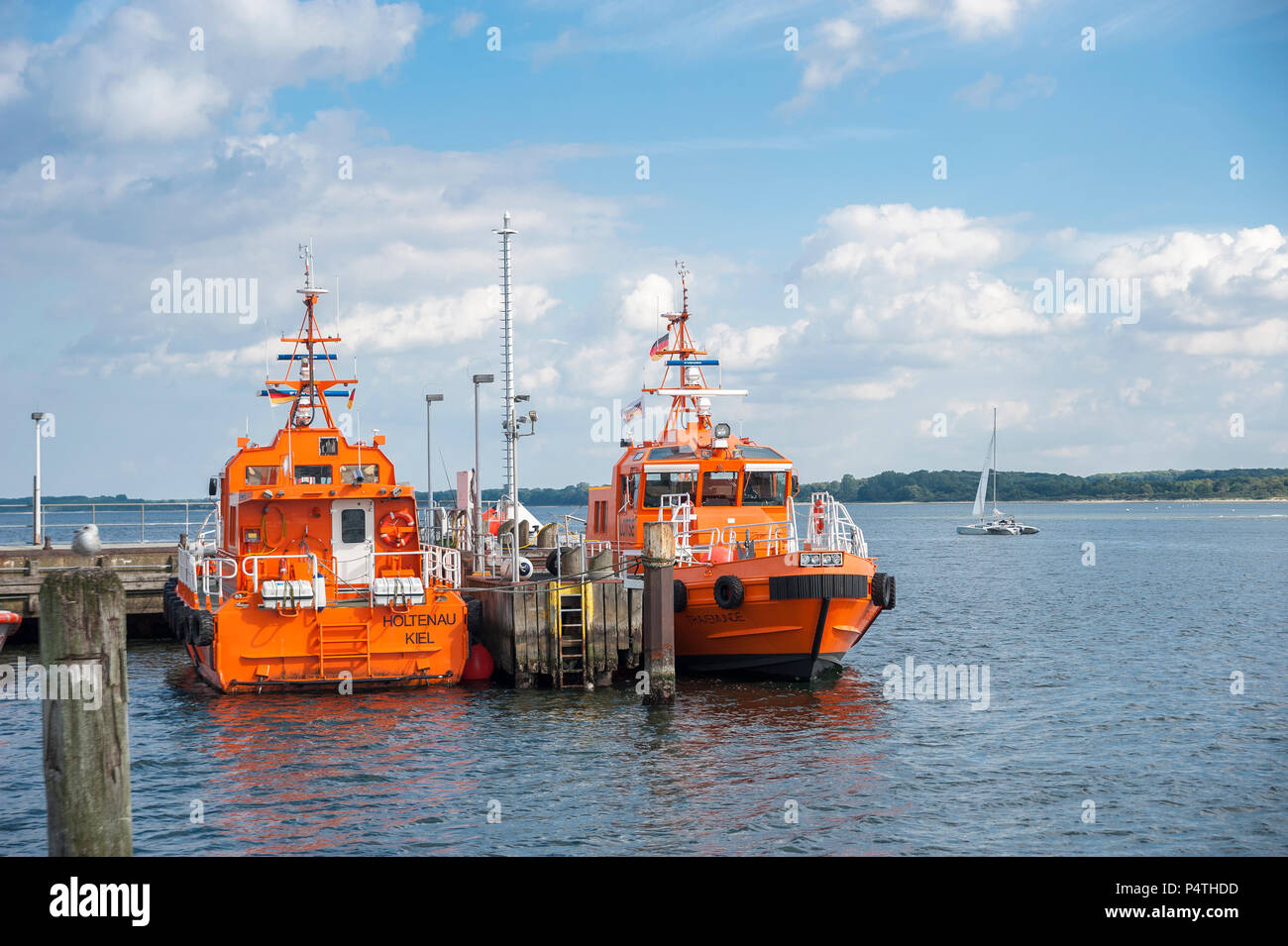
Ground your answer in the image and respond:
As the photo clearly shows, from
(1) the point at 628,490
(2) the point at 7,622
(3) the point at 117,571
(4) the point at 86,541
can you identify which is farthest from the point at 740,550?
(2) the point at 7,622

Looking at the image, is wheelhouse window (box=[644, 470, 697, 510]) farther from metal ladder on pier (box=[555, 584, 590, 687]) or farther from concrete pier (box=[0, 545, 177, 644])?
concrete pier (box=[0, 545, 177, 644])

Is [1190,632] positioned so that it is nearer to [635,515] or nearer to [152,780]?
[635,515]

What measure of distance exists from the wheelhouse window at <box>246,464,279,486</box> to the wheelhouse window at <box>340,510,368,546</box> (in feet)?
4.98

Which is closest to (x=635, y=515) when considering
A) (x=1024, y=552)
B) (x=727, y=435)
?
(x=727, y=435)

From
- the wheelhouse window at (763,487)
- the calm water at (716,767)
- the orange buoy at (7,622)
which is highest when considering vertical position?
the wheelhouse window at (763,487)

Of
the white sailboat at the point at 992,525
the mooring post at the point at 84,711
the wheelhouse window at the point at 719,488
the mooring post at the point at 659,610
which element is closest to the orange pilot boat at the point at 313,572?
the mooring post at the point at 659,610

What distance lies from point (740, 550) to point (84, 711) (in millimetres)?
17329

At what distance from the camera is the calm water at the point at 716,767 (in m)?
13.4

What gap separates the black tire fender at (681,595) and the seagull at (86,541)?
12952 mm

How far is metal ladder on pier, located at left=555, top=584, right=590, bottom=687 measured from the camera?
69.2 ft

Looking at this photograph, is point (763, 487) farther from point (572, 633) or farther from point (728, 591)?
point (572, 633)

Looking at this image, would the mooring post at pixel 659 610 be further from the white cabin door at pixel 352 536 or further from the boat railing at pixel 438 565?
the white cabin door at pixel 352 536

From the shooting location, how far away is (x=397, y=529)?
73.3ft

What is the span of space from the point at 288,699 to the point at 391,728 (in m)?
2.80
